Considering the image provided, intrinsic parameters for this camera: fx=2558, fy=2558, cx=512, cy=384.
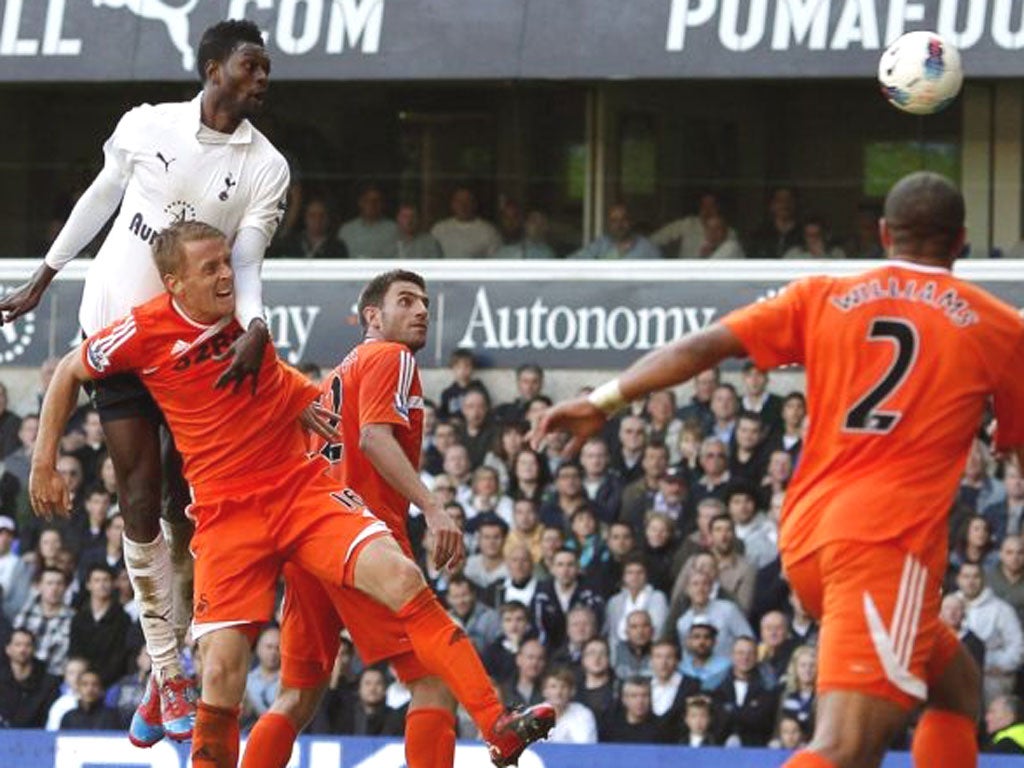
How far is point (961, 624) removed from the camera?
586 inches

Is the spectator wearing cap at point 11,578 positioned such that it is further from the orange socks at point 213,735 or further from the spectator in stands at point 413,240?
the orange socks at point 213,735

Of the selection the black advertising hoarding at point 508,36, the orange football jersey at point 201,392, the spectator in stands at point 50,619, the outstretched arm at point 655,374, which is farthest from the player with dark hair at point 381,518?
the black advertising hoarding at point 508,36

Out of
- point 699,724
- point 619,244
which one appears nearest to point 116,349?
point 699,724

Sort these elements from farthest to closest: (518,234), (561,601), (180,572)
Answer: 1. (518,234)
2. (561,601)
3. (180,572)

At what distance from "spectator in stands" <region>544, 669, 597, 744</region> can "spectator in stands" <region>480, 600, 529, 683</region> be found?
57cm

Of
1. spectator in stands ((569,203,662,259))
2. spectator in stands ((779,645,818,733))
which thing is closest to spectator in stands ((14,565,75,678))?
spectator in stands ((779,645,818,733))

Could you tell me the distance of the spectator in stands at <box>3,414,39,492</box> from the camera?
60.2ft

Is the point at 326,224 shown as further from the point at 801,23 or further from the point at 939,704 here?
the point at 939,704

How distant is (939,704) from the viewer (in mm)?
8070

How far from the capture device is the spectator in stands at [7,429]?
61.6 feet

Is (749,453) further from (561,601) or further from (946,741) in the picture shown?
(946,741)

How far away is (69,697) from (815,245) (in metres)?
6.61

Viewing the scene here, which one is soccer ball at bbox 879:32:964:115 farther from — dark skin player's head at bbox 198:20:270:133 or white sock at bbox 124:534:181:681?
white sock at bbox 124:534:181:681

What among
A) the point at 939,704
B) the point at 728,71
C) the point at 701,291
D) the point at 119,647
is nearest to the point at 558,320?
the point at 701,291
